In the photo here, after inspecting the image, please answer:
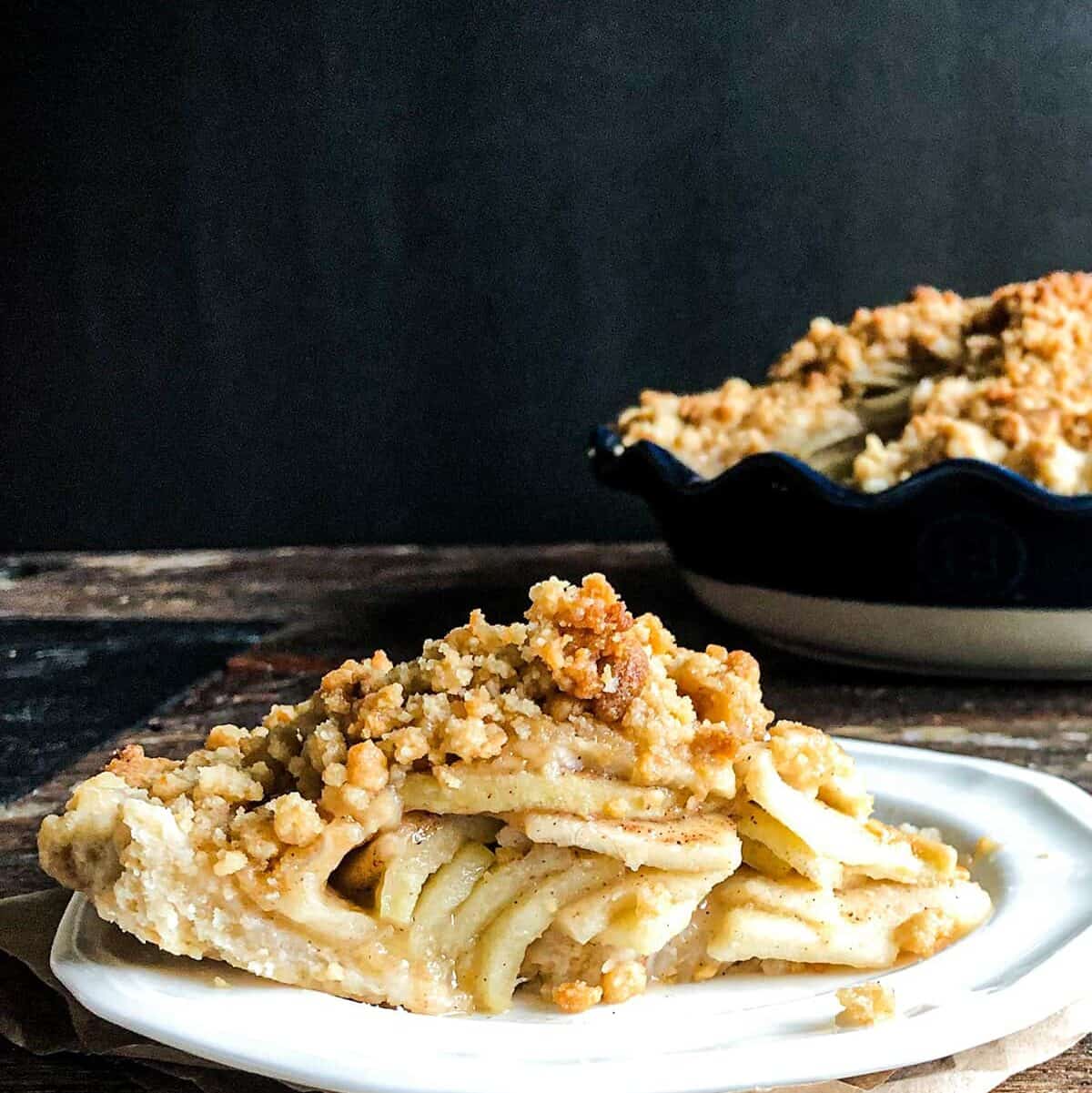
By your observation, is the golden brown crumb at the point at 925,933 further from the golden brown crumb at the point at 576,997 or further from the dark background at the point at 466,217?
the dark background at the point at 466,217

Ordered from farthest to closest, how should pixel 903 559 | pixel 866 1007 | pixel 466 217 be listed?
pixel 466 217 → pixel 903 559 → pixel 866 1007

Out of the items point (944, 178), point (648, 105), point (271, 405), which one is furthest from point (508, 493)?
point (944, 178)

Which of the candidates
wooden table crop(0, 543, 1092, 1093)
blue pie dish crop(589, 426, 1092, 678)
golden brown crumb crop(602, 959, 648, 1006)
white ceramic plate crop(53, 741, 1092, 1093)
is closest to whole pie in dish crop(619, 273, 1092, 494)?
blue pie dish crop(589, 426, 1092, 678)

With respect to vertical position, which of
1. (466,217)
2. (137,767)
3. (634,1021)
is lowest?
(634,1021)

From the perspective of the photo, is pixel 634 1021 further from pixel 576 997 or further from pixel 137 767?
pixel 137 767

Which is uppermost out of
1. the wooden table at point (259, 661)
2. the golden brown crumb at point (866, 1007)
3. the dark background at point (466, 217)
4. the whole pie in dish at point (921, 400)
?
the dark background at point (466, 217)

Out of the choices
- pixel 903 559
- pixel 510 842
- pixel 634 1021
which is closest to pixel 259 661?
pixel 903 559

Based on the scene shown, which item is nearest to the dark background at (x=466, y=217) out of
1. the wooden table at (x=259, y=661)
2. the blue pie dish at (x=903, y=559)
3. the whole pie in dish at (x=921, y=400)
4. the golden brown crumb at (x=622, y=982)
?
Answer: the wooden table at (x=259, y=661)

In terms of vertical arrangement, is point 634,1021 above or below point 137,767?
below
